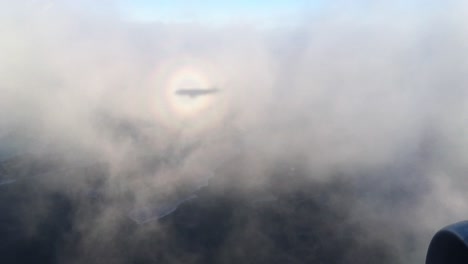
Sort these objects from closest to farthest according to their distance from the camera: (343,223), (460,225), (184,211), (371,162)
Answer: (460,225)
(343,223)
(184,211)
(371,162)

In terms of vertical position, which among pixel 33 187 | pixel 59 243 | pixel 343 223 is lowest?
pixel 343 223

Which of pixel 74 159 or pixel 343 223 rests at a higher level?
pixel 74 159

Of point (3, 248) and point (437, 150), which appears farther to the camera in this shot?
point (437, 150)

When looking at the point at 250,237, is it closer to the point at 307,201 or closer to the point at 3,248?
the point at 307,201

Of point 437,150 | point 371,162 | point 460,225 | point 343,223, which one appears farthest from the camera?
point 437,150

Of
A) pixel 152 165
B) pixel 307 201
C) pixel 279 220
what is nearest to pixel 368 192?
pixel 307 201

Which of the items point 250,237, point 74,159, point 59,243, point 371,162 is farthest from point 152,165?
point 371,162
